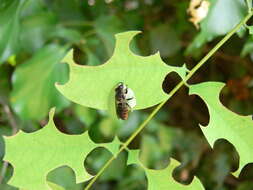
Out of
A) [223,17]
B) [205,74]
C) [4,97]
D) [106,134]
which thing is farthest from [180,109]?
[223,17]

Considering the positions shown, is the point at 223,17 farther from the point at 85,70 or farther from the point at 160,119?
the point at 160,119

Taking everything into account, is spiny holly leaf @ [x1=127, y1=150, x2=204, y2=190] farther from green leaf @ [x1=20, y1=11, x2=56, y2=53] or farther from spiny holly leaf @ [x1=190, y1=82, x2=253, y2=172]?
green leaf @ [x1=20, y1=11, x2=56, y2=53]

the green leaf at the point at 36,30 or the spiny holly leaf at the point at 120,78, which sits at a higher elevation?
the spiny holly leaf at the point at 120,78

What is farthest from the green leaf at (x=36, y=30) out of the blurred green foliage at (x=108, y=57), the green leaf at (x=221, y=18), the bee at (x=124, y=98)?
the bee at (x=124, y=98)

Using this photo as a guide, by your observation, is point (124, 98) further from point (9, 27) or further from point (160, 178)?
point (9, 27)

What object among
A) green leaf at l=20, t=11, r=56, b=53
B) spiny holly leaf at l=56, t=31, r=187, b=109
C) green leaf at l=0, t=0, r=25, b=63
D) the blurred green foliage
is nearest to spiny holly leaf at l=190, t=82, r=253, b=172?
spiny holly leaf at l=56, t=31, r=187, b=109

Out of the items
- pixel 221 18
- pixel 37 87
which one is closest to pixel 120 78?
pixel 221 18

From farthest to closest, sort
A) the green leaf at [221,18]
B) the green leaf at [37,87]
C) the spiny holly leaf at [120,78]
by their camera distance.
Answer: the green leaf at [37,87] → the green leaf at [221,18] → the spiny holly leaf at [120,78]

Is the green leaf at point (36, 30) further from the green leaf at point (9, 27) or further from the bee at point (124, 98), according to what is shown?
the bee at point (124, 98)
